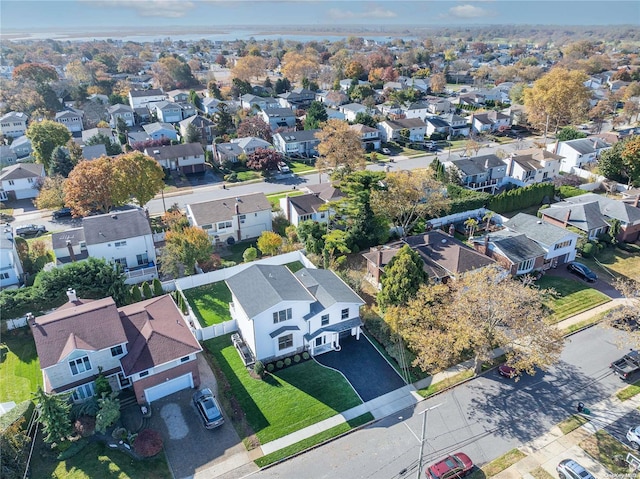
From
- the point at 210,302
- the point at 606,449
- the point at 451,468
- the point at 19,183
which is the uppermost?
the point at 19,183

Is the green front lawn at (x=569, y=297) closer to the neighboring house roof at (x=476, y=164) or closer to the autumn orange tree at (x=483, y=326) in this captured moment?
the autumn orange tree at (x=483, y=326)

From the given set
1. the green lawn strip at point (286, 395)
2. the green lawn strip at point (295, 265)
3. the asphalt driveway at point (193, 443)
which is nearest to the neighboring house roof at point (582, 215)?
the green lawn strip at point (295, 265)

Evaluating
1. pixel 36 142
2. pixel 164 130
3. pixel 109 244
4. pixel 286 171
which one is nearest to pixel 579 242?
pixel 286 171

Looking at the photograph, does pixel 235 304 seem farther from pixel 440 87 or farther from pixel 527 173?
pixel 440 87

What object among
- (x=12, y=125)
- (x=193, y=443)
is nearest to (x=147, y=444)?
(x=193, y=443)

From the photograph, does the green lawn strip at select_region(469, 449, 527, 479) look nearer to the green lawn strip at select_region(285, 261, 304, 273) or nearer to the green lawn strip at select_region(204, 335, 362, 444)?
the green lawn strip at select_region(204, 335, 362, 444)

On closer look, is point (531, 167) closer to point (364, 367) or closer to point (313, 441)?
point (364, 367)
